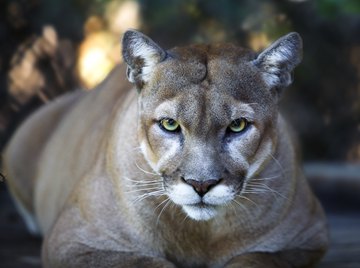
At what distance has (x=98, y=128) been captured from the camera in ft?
17.9

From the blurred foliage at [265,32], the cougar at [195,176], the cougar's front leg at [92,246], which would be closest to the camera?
the cougar at [195,176]

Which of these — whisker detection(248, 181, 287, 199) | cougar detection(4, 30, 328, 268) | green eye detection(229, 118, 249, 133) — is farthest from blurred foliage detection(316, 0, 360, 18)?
green eye detection(229, 118, 249, 133)

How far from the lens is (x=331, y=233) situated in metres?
6.42

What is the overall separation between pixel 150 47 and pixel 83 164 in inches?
42.9

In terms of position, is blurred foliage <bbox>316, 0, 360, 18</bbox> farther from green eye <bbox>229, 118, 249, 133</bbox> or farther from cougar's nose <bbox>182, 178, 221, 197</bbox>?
cougar's nose <bbox>182, 178, 221, 197</bbox>

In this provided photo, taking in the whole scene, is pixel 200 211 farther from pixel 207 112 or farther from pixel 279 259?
pixel 279 259

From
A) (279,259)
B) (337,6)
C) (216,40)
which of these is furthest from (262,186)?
(216,40)

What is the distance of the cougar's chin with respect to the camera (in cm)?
423

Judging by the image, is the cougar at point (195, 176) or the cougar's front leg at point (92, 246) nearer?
the cougar at point (195, 176)

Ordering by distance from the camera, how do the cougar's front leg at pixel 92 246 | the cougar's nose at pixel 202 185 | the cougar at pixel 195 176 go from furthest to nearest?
the cougar's front leg at pixel 92 246
the cougar at pixel 195 176
the cougar's nose at pixel 202 185

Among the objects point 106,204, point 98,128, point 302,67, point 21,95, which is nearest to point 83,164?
point 98,128

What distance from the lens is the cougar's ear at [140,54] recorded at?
14.7 ft

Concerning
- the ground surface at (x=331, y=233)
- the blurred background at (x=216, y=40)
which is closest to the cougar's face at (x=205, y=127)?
the ground surface at (x=331, y=233)

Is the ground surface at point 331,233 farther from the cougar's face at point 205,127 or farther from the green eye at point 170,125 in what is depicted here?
the green eye at point 170,125
